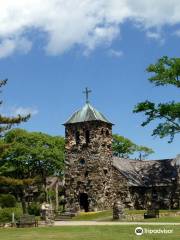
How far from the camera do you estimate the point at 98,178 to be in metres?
61.4

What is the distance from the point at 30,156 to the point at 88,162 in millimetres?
11722

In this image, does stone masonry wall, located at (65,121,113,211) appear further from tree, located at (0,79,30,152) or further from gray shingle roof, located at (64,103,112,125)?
tree, located at (0,79,30,152)

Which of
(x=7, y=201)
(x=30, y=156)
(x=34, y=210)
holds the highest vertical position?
(x=30, y=156)

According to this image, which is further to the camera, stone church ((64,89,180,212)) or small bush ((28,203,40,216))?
small bush ((28,203,40,216))

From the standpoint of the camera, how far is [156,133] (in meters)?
55.5

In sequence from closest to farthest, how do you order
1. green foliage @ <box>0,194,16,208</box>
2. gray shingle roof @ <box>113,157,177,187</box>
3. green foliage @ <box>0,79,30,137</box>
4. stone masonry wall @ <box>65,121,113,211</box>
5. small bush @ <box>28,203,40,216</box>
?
green foliage @ <box>0,79,30,137</box> → stone masonry wall @ <box>65,121,113,211</box> → gray shingle roof @ <box>113,157,177,187</box> → small bush @ <box>28,203,40,216</box> → green foliage @ <box>0,194,16,208</box>

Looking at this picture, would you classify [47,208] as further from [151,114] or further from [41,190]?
[41,190]

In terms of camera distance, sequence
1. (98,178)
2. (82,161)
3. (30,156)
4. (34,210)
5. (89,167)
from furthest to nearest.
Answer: (30,156)
(34,210)
(82,161)
(89,167)
(98,178)

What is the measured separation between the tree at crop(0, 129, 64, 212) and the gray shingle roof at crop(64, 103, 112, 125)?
9.53 meters

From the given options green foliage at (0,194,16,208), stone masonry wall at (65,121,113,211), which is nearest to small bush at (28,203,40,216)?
green foliage at (0,194,16,208)

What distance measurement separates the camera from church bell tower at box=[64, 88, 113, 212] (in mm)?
61375

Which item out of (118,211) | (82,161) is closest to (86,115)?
(82,161)

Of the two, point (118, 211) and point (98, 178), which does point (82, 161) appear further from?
point (118, 211)

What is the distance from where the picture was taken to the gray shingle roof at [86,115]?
6272 centimetres
